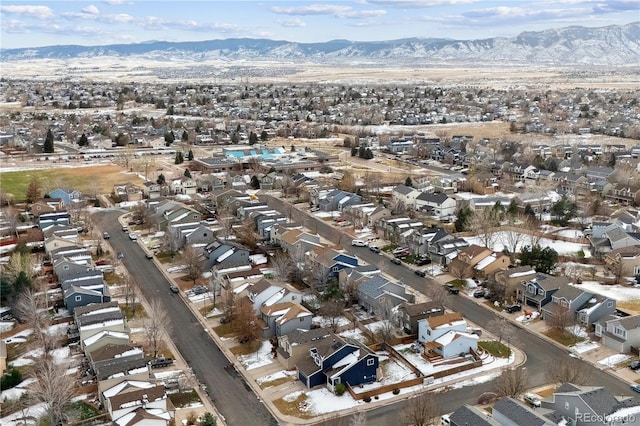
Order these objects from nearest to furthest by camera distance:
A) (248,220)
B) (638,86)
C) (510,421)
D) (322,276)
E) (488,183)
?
(510,421)
(322,276)
(248,220)
(488,183)
(638,86)

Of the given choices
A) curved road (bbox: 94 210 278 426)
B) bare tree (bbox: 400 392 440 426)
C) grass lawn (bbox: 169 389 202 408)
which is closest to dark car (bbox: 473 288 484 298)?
bare tree (bbox: 400 392 440 426)

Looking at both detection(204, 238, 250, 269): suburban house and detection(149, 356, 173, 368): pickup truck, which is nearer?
detection(149, 356, 173, 368): pickup truck

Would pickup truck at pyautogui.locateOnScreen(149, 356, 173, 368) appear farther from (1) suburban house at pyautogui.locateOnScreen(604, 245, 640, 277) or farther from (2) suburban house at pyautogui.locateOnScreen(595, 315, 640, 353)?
(1) suburban house at pyautogui.locateOnScreen(604, 245, 640, 277)

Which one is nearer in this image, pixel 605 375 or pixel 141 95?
pixel 605 375

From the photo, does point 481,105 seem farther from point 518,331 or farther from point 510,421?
point 510,421

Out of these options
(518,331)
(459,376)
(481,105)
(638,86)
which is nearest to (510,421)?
(459,376)
